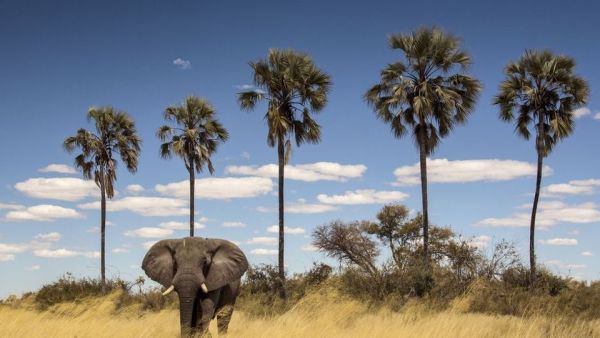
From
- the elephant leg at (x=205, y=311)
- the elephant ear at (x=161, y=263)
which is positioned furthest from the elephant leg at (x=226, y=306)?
the elephant ear at (x=161, y=263)

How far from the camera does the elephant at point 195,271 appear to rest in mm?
12703

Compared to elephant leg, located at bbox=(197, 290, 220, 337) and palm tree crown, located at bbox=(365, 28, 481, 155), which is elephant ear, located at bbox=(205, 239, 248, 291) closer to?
elephant leg, located at bbox=(197, 290, 220, 337)

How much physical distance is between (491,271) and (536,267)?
5877mm

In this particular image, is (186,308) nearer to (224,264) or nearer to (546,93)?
(224,264)

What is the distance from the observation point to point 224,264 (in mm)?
13625

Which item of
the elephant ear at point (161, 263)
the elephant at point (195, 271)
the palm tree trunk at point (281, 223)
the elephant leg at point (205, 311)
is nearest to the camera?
the elephant at point (195, 271)

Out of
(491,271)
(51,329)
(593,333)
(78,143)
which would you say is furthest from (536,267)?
(78,143)

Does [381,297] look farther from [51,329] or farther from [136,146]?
[136,146]

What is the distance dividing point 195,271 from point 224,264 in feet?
2.76

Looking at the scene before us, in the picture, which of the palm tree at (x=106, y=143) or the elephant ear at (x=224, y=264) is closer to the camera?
the elephant ear at (x=224, y=264)

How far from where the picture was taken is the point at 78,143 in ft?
147

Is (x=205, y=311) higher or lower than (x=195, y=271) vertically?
lower

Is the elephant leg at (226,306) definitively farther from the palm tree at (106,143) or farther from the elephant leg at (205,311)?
the palm tree at (106,143)

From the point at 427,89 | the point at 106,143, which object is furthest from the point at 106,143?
the point at 427,89
